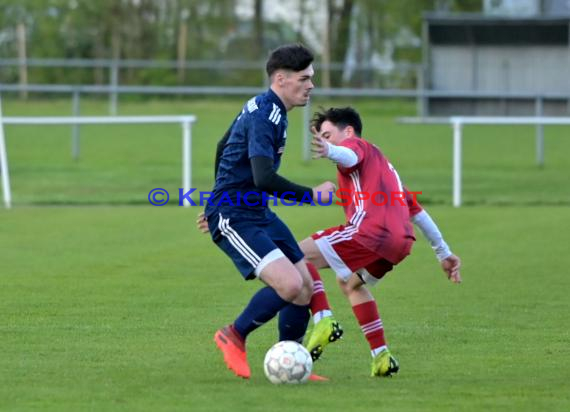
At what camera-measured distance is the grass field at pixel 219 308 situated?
647 centimetres

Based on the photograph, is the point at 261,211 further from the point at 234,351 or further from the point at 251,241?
the point at 234,351

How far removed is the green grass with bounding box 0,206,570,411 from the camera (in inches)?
252

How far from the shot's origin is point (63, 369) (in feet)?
23.1

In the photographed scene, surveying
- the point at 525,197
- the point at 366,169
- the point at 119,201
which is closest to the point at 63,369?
the point at 366,169

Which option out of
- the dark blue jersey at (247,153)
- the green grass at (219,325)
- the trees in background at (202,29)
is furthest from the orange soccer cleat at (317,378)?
the trees in background at (202,29)

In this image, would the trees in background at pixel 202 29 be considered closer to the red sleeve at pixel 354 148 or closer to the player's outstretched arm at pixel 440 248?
the player's outstretched arm at pixel 440 248

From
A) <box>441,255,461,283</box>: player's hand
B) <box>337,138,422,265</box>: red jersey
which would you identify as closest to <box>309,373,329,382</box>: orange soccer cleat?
<box>337,138,422,265</box>: red jersey

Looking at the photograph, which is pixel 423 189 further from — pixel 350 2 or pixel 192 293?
pixel 350 2

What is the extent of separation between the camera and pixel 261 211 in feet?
23.0

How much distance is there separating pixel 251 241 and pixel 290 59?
0.98m

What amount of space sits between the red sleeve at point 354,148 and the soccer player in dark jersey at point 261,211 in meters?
0.39

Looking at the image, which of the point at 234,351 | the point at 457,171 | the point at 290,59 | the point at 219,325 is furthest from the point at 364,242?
the point at 457,171

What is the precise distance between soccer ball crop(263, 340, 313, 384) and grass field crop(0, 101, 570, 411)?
12cm

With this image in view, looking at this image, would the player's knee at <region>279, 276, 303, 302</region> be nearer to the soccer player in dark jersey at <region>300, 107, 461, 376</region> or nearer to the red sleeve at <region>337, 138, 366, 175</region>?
the soccer player in dark jersey at <region>300, 107, 461, 376</region>
